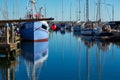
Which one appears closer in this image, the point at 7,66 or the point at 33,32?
the point at 7,66

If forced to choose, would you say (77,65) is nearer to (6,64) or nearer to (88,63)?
(88,63)

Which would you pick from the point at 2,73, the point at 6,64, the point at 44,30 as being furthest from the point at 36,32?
the point at 2,73

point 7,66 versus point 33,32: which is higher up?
point 33,32

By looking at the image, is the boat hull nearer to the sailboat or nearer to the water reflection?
the sailboat

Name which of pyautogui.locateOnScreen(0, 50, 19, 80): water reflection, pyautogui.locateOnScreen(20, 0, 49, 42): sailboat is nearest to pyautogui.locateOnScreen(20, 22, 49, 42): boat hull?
pyautogui.locateOnScreen(20, 0, 49, 42): sailboat

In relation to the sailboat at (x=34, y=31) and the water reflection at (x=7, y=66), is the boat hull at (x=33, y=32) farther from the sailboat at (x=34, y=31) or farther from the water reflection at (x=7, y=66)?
the water reflection at (x=7, y=66)

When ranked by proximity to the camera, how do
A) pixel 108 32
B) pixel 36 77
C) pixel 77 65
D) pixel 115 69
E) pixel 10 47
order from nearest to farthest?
1. pixel 36 77
2. pixel 115 69
3. pixel 77 65
4. pixel 10 47
5. pixel 108 32

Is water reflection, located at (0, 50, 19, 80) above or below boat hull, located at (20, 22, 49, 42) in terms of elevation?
below

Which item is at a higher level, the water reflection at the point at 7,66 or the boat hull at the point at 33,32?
the boat hull at the point at 33,32

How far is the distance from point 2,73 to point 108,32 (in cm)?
4195

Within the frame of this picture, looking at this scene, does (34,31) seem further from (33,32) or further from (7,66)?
(7,66)

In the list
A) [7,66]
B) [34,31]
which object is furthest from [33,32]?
[7,66]

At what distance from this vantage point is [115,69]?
28062 mm

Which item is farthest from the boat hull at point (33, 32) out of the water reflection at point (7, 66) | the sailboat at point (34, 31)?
the water reflection at point (7, 66)
